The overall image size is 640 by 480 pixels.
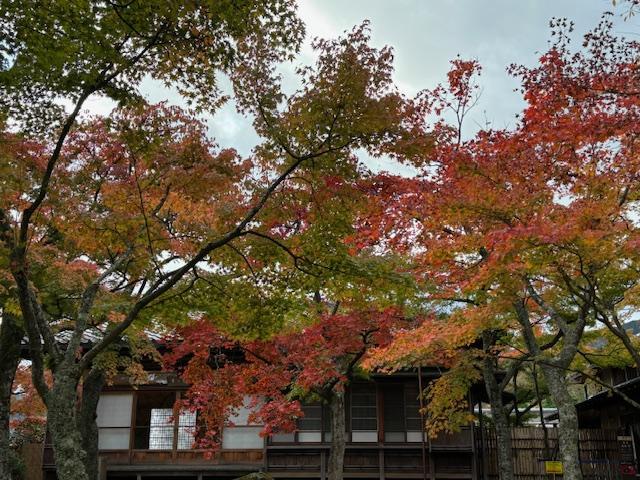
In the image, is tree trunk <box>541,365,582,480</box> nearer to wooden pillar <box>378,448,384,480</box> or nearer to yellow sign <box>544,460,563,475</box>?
yellow sign <box>544,460,563,475</box>

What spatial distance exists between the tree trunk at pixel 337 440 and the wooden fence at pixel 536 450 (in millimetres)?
7488

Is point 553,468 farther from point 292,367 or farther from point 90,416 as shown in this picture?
point 90,416

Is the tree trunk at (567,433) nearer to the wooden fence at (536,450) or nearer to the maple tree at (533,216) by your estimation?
the maple tree at (533,216)

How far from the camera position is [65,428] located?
7.52 m

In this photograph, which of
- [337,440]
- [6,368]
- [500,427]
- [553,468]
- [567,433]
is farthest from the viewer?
[500,427]

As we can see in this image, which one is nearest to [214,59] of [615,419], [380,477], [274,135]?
[274,135]

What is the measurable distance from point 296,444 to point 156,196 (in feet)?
37.3

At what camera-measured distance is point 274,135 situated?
24.7 feet

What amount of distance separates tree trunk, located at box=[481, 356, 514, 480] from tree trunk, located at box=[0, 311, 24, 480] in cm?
1239

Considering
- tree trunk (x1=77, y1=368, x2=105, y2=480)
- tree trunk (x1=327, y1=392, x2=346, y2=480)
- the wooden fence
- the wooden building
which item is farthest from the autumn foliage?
the wooden fence

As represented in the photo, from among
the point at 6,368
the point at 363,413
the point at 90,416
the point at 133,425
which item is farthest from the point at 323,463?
the point at 6,368

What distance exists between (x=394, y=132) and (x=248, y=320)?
434cm

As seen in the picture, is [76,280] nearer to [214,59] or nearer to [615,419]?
[214,59]

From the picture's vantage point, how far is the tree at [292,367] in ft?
41.7
